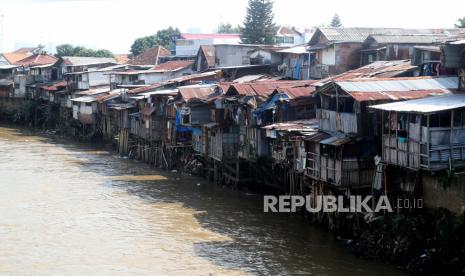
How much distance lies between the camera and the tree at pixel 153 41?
3238 inches

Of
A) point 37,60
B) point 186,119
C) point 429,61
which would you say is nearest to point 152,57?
point 37,60

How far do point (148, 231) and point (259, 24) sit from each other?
40.0 meters

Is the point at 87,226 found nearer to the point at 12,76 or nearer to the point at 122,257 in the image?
the point at 122,257

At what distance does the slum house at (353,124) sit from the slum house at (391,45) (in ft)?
30.8

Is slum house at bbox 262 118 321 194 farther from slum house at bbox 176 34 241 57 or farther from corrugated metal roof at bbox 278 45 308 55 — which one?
slum house at bbox 176 34 241 57

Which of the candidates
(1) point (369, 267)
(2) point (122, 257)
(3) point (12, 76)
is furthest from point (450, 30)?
(3) point (12, 76)

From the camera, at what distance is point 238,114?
33188mm

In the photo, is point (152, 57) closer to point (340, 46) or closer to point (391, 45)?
point (340, 46)

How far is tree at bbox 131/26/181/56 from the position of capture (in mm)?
82250

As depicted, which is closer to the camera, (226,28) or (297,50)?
(297,50)

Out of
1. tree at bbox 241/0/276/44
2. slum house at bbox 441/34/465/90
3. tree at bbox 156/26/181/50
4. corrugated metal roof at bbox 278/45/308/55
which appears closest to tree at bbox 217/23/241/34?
tree at bbox 156/26/181/50

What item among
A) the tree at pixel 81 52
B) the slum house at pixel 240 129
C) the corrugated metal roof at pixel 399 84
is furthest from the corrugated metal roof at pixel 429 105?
the tree at pixel 81 52

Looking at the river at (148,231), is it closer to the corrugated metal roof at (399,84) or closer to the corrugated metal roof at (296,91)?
the corrugated metal roof at (296,91)

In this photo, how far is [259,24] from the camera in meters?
63.2
